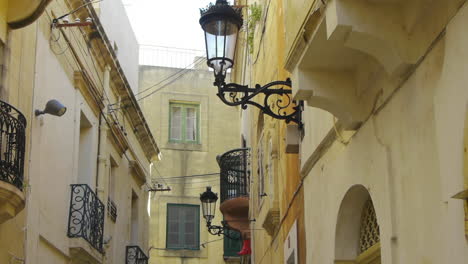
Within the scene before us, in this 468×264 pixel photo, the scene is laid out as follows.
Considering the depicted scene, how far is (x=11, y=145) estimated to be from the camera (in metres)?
10.6

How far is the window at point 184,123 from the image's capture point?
29625 millimetres

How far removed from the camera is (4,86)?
10.9m

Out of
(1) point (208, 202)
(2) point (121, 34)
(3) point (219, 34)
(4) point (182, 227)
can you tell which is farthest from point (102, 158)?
(4) point (182, 227)

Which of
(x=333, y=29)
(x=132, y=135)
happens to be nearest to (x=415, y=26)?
(x=333, y=29)

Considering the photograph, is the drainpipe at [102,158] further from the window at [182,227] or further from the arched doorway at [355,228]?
the window at [182,227]

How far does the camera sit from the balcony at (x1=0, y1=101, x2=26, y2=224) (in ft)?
32.7

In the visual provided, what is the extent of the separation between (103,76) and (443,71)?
1357cm

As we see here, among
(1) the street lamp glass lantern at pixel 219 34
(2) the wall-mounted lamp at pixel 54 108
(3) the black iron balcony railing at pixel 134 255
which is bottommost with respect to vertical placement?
(3) the black iron balcony railing at pixel 134 255

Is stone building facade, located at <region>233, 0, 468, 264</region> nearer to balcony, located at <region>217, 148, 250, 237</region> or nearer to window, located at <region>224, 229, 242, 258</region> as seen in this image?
balcony, located at <region>217, 148, 250, 237</region>

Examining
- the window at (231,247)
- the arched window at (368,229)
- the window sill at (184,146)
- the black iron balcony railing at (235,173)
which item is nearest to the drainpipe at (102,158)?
the black iron balcony railing at (235,173)

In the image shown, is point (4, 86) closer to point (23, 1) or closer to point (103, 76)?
point (23, 1)

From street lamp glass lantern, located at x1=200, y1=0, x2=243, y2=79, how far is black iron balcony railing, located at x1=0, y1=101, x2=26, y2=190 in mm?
3358

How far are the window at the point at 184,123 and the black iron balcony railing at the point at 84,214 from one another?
1412 cm

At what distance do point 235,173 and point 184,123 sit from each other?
1125 cm
